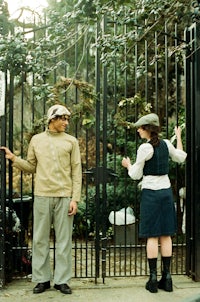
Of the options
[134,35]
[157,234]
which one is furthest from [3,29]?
[157,234]

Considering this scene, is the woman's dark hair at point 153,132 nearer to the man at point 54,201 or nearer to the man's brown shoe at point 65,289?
the man at point 54,201

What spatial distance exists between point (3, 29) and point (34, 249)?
2.27m

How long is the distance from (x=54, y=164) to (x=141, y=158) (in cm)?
87

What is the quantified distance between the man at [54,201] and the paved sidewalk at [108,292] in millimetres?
131

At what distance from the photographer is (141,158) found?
4.82m

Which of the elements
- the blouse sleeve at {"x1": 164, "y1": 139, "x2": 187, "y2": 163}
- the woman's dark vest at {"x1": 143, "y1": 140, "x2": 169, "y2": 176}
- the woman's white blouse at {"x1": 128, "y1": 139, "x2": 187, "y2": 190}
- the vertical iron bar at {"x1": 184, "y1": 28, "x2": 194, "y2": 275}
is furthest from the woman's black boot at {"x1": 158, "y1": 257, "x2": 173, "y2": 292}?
the blouse sleeve at {"x1": 164, "y1": 139, "x2": 187, "y2": 163}

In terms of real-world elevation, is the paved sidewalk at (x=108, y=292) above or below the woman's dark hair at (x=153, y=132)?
below

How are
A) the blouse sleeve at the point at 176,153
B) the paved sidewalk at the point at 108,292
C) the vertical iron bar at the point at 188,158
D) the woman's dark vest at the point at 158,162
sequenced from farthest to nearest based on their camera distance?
1. the vertical iron bar at the point at 188,158
2. the blouse sleeve at the point at 176,153
3. the woman's dark vest at the point at 158,162
4. the paved sidewalk at the point at 108,292

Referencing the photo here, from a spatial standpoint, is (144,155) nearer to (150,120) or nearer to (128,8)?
(150,120)

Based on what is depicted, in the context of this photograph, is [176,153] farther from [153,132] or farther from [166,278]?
[166,278]

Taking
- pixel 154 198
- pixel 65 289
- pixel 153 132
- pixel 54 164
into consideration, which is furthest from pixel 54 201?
pixel 153 132

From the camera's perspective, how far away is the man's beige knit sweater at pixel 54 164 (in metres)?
4.86

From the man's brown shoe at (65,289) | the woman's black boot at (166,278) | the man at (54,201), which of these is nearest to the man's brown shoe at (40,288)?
the man at (54,201)

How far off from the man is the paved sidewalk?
0.13 metres
